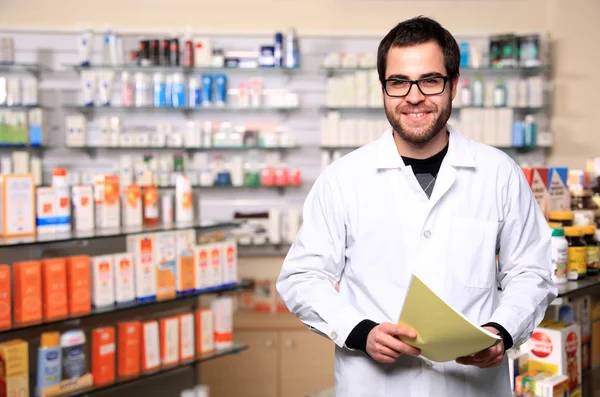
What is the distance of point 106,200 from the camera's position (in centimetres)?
323

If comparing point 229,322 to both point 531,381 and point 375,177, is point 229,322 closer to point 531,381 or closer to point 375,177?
point 531,381

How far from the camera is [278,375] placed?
496cm

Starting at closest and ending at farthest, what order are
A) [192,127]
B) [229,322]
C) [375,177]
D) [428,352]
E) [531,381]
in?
[428,352] < [375,177] < [531,381] < [229,322] < [192,127]

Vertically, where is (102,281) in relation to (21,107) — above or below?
below

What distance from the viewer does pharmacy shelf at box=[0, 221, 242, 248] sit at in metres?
2.78

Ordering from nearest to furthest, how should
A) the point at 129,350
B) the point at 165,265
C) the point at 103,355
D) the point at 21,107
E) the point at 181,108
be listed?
the point at 103,355 → the point at 129,350 → the point at 165,265 → the point at 21,107 → the point at 181,108

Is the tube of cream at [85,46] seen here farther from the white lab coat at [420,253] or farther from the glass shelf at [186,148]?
the white lab coat at [420,253]

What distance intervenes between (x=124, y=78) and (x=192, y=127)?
74 centimetres

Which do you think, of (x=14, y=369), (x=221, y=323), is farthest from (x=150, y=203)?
(x=14, y=369)

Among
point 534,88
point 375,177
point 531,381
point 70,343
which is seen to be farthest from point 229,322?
point 534,88

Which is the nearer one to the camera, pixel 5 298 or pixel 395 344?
pixel 395 344

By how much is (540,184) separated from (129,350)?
6.87 feet

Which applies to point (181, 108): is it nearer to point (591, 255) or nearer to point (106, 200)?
point (106, 200)

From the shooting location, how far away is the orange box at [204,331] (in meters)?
3.55
